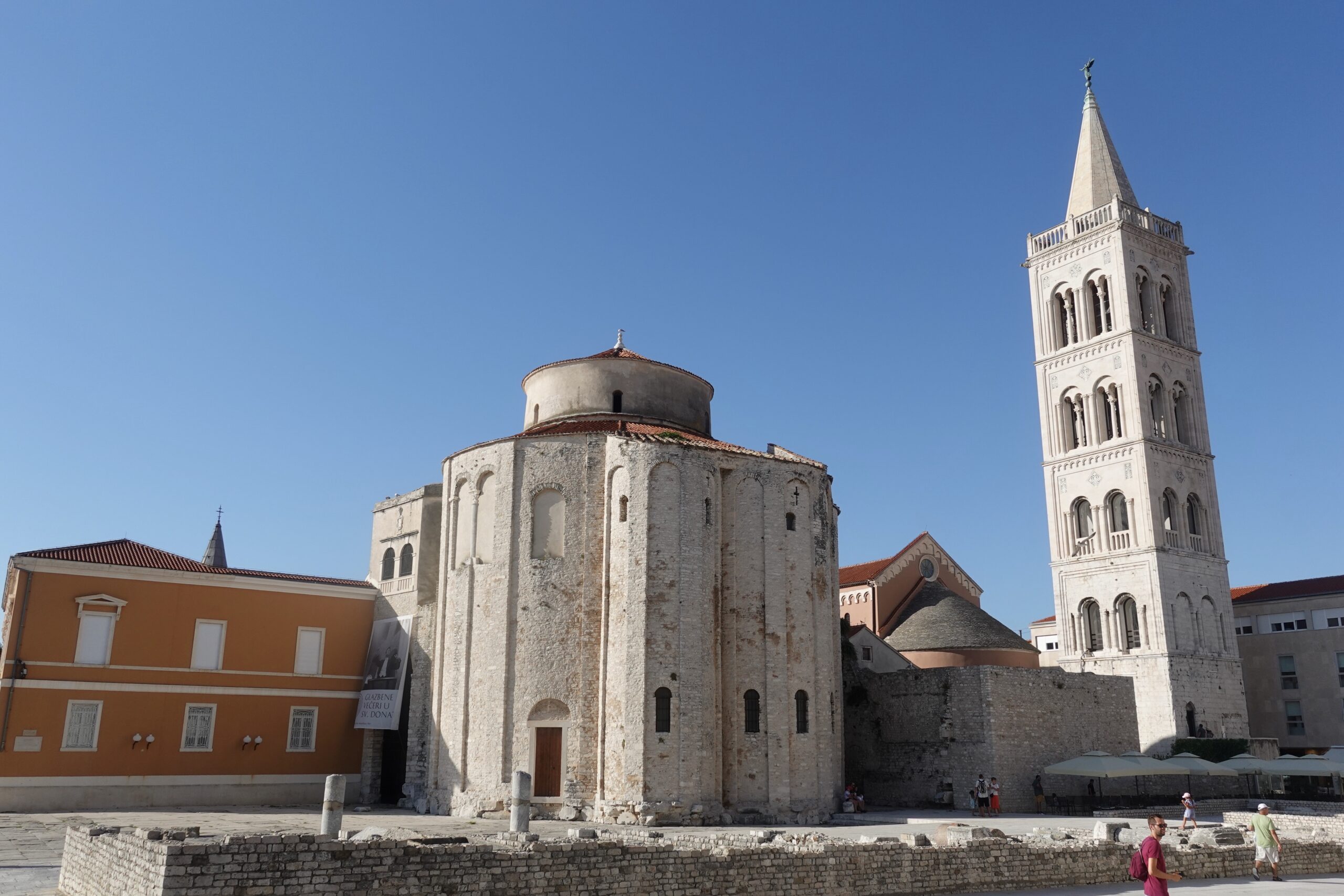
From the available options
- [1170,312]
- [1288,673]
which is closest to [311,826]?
[1170,312]

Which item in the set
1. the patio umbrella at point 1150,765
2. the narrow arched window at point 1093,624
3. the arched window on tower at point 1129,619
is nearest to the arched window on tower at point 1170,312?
the arched window on tower at point 1129,619

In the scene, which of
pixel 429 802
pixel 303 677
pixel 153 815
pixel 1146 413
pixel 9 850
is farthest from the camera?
pixel 1146 413

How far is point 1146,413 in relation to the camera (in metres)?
41.9

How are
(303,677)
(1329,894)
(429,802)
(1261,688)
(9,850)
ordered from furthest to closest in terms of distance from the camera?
(1261,688) < (303,677) < (429,802) < (9,850) < (1329,894)

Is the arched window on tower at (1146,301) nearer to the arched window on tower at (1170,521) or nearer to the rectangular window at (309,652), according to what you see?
the arched window on tower at (1170,521)

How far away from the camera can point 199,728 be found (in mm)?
29391

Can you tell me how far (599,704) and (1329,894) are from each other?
1634 cm

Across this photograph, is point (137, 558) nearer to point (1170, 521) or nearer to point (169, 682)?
point (169, 682)

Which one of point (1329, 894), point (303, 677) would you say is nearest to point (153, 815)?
point (303, 677)

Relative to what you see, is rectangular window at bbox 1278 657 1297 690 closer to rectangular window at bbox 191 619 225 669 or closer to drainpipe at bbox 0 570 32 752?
rectangular window at bbox 191 619 225 669

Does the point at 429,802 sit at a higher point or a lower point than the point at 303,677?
lower

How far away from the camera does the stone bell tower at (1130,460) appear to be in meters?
39.4

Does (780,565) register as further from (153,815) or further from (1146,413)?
(1146,413)

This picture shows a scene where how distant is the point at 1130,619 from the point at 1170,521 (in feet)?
15.3
